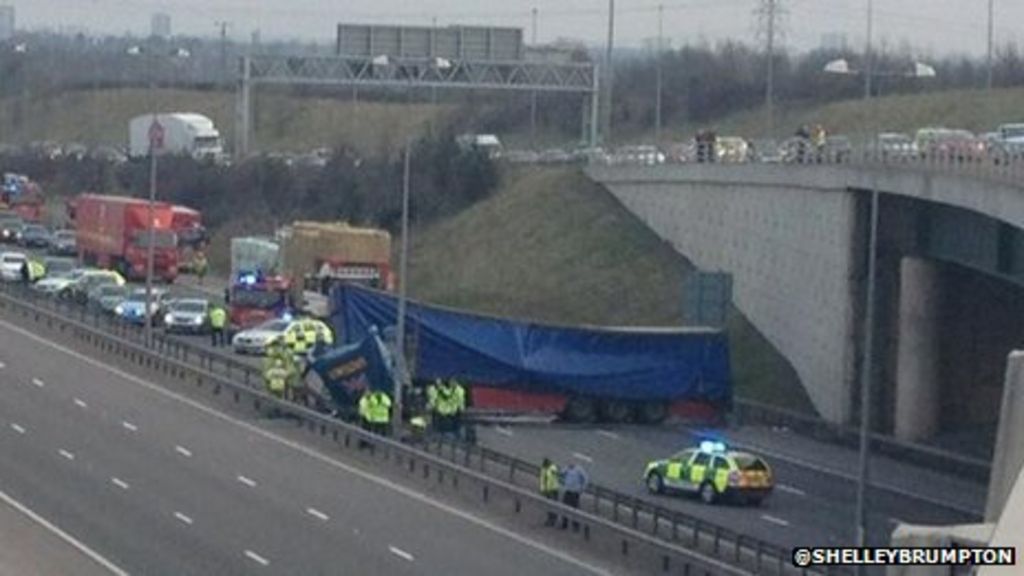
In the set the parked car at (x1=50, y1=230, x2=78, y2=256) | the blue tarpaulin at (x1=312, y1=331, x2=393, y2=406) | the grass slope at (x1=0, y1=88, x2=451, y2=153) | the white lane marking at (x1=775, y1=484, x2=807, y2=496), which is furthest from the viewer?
the grass slope at (x1=0, y1=88, x2=451, y2=153)

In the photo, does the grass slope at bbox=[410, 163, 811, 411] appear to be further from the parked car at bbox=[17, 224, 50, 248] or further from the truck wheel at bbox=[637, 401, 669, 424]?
the parked car at bbox=[17, 224, 50, 248]

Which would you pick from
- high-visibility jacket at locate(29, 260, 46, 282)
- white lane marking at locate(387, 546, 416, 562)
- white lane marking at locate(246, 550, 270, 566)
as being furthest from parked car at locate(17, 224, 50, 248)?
white lane marking at locate(246, 550, 270, 566)

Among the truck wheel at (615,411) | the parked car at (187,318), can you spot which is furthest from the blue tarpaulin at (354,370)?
the parked car at (187,318)

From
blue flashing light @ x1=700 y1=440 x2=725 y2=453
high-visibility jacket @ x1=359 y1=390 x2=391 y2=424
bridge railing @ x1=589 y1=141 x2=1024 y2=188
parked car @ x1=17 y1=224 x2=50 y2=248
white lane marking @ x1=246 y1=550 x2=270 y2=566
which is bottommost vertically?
parked car @ x1=17 y1=224 x2=50 y2=248

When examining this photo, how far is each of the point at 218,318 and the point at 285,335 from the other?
5.89m

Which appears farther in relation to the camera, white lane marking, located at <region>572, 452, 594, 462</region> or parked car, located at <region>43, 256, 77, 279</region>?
parked car, located at <region>43, 256, 77, 279</region>

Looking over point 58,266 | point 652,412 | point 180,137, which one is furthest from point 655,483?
point 180,137

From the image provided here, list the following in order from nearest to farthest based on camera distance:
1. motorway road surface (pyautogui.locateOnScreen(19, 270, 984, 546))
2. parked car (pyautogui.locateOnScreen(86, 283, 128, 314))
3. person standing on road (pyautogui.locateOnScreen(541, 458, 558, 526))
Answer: person standing on road (pyautogui.locateOnScreen(541, 458, 558, 526)) < motorway road surface (pyautogui.locateOnScreen(19, 270, 984, 546)) < parked car (pyautogui.locateOnScreen(86, 283, 128, 314))

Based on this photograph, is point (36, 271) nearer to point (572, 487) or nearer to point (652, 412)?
point (652, 412)

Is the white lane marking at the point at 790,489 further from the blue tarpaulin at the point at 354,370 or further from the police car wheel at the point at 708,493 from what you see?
the blue tarpaulin at the point at 354,370

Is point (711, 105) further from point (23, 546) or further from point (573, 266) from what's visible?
point (23, 546)

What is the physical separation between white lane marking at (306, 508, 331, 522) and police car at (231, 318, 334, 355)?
13.8 m

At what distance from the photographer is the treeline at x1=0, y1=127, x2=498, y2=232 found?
7250 centimetres

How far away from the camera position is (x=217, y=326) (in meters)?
54.3
